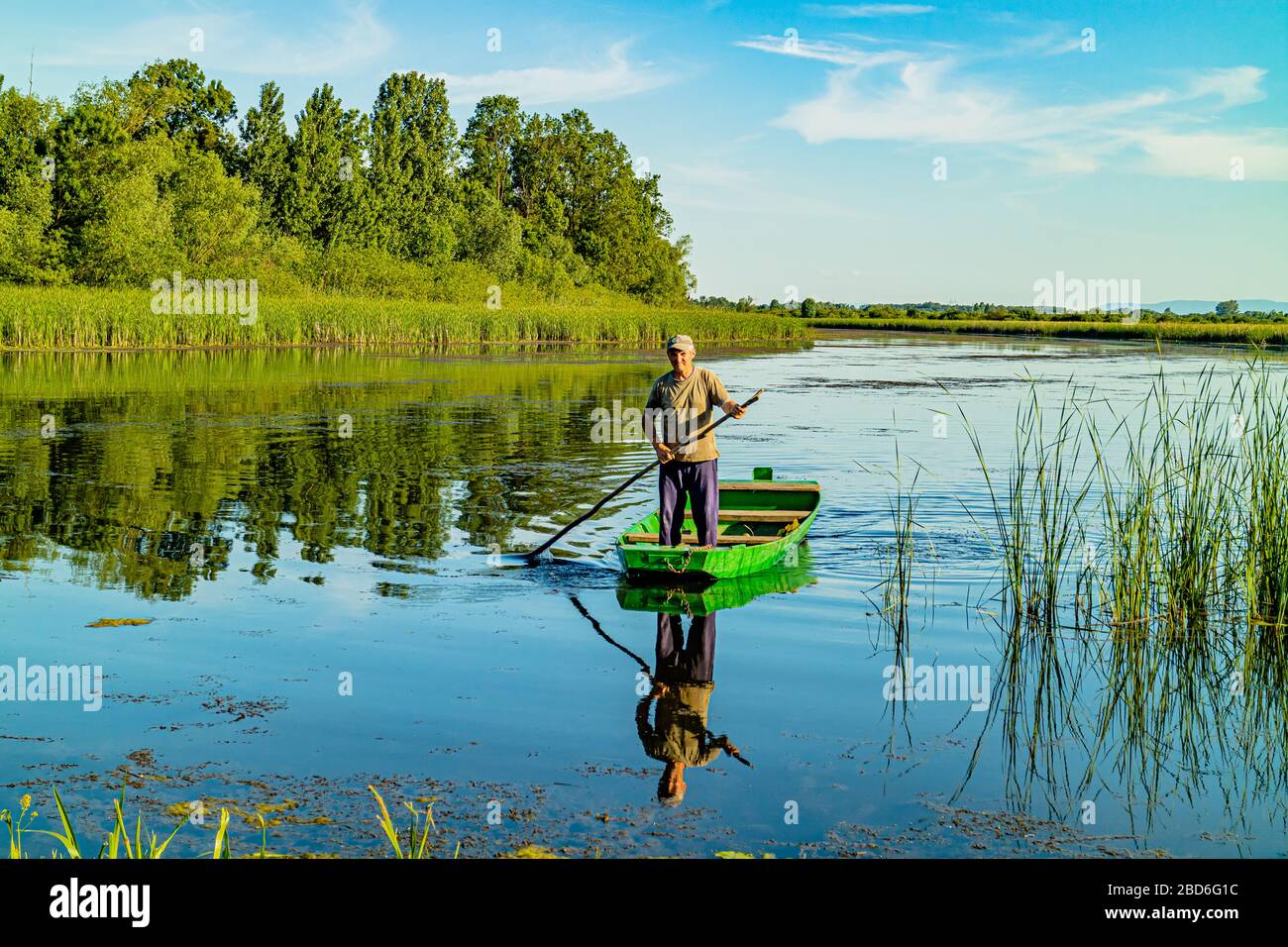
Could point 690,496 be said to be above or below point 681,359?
below

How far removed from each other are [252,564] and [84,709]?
4.45 meters

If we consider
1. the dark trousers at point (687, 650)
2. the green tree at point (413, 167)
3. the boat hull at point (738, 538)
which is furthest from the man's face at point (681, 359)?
the green tree at point (413, 167)

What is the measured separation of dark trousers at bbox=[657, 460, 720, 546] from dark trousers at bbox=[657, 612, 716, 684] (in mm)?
1218

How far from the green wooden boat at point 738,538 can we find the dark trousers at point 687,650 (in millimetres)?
746

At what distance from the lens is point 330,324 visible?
54.0 m

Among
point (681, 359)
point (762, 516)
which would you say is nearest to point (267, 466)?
point (762, 516)

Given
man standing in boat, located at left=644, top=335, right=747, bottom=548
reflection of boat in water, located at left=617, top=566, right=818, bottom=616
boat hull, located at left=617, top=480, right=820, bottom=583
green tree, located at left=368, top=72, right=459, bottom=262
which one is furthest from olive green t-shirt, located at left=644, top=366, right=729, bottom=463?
green tree, located at left=368, top=72, right=459, bottom=262

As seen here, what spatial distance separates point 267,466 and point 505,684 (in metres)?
11.7

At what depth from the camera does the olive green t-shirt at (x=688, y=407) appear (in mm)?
11102

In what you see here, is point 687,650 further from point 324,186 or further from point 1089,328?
point 1089,328

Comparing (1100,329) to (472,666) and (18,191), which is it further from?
(472,666)

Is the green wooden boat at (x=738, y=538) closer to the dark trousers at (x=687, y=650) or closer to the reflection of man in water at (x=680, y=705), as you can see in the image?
the dark trousers at (x=687, y=650)

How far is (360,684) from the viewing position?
8.27 m

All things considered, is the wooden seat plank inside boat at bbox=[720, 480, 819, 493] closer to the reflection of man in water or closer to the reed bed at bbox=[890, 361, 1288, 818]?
the reed bed at bbox=[890, 361, 1288, 818]
